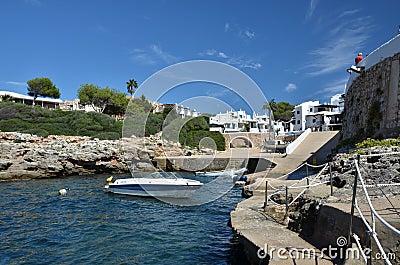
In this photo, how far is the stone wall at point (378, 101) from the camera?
13.2 metres

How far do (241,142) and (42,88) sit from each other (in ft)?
155

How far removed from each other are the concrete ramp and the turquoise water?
5.89 meters

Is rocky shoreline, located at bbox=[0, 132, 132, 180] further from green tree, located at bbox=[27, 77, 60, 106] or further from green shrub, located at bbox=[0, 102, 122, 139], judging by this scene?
green tree, located at bbox=[27, 77, 60, 106]

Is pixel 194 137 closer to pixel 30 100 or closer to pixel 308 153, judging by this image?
pixel 308 153

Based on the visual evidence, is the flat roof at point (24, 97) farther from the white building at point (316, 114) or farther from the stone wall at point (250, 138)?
the white building at point (316, 114)

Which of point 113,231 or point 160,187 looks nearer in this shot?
point 113,231

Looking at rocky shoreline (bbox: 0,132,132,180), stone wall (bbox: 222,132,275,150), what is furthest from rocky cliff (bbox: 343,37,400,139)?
stone wall (bbox: 222,132,275,150)

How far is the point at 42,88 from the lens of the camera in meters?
62.5

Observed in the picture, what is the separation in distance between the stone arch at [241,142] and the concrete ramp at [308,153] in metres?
16.6

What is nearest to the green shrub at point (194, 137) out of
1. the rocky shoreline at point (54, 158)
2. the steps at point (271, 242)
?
the rocky shoreline at point (54, 158)

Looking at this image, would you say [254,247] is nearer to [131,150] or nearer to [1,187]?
[1,187]

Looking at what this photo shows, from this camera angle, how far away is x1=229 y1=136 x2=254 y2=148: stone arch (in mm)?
46994

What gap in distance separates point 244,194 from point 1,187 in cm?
1732
